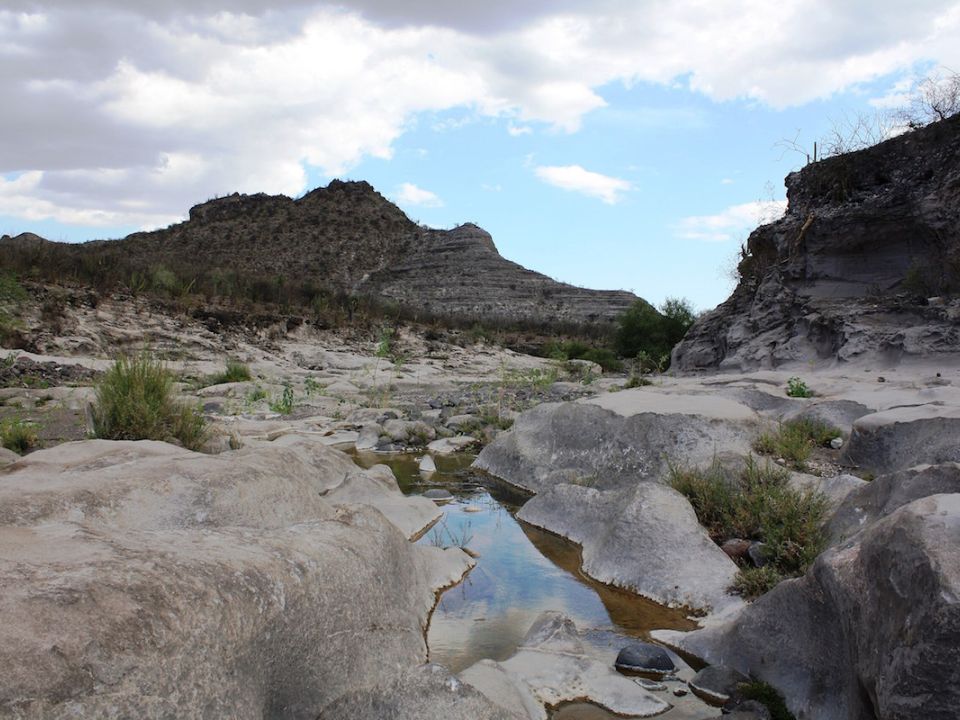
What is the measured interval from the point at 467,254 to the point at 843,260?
123 ft

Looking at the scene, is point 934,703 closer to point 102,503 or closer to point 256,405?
point 102,503

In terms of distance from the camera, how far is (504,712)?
8.20 feet

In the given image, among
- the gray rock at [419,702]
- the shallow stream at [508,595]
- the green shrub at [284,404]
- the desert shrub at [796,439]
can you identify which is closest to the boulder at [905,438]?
the desert shrub at [796,439]

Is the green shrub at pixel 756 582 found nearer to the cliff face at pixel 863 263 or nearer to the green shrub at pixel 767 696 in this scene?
the green shrub at pixel 767 696

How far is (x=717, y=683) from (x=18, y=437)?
6.22m

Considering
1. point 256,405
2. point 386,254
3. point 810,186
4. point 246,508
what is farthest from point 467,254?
point 246,508

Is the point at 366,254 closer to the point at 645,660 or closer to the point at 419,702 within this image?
the point at 645,660

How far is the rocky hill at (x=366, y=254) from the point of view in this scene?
44.5m

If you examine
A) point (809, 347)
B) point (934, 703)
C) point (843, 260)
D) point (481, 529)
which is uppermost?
point (843, 260)

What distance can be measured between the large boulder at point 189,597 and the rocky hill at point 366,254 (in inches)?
1359

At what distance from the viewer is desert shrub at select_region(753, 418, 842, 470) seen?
19.8ft

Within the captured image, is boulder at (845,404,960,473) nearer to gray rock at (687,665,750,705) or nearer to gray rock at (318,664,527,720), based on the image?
gray rock at (687,665,750,705)

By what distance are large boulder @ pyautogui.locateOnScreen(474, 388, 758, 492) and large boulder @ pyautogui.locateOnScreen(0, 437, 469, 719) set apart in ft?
9.35

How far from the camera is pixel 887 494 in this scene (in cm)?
383
